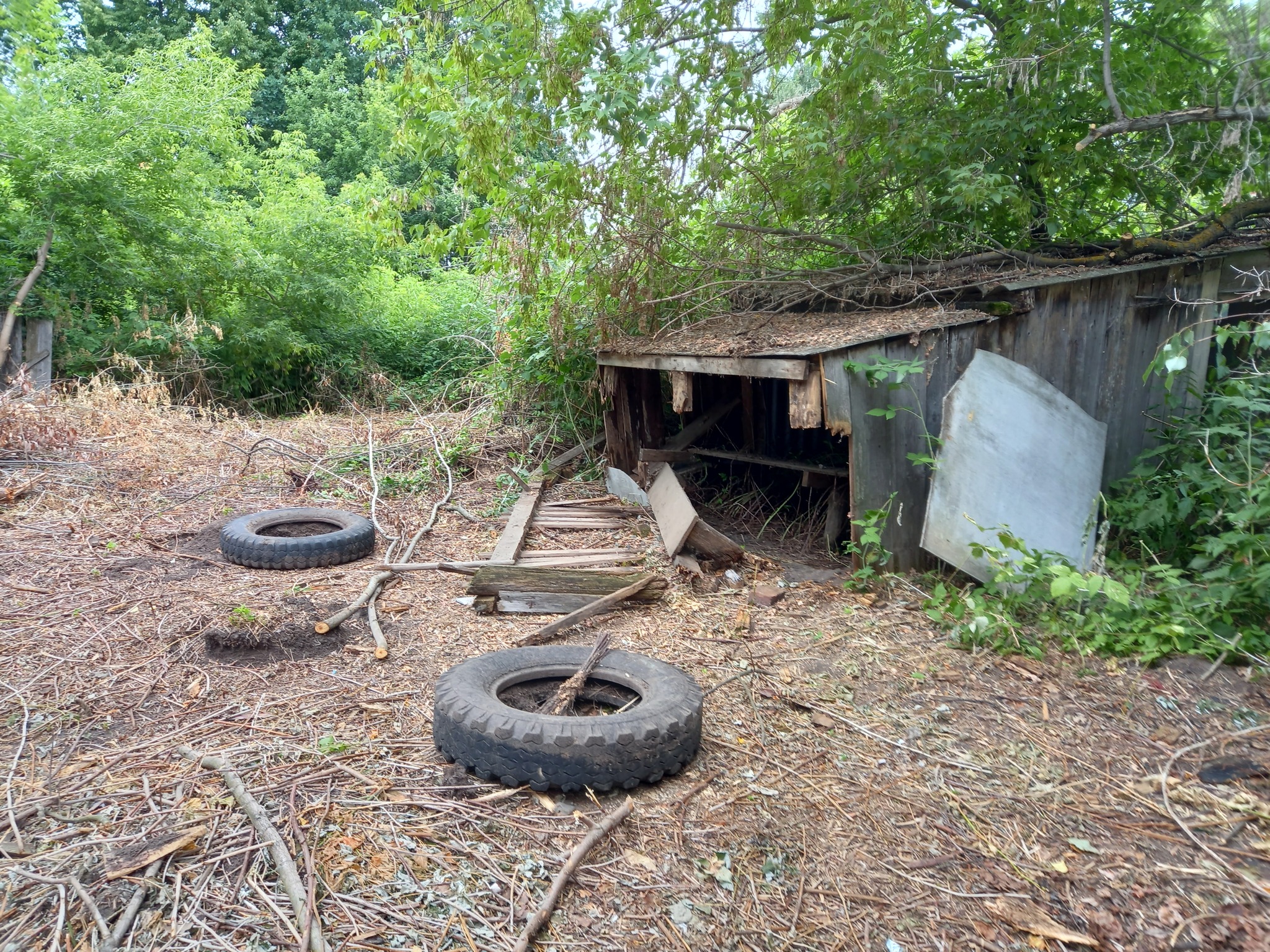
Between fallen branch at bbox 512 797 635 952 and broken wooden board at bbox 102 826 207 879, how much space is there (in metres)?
1.15

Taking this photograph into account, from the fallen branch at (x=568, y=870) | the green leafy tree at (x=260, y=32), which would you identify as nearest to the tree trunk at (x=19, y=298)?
the fallen branch at (x=568, y=870)

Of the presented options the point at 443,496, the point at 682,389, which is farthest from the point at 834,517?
the point at 443,496

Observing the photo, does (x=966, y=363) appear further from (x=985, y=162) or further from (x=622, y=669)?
(x=622, y=669)

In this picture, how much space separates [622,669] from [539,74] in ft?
15.8

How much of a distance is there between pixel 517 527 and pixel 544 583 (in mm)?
1555

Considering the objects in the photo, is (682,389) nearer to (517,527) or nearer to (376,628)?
(517,527)

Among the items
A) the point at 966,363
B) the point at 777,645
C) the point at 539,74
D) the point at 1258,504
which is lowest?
the point at 777,645

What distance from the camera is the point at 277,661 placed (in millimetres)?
4129

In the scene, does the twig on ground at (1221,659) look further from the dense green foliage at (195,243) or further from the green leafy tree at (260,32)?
the green leafy tree at (260,32)

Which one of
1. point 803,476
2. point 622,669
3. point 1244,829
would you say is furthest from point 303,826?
point 803,476

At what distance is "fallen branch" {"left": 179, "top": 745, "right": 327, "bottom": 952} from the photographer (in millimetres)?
2285

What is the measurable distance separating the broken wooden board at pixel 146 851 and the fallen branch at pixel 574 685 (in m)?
1.32

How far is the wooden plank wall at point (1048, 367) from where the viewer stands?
5246mm

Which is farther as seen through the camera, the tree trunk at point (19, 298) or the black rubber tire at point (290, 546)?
the tree trunk at point (19, 298)
